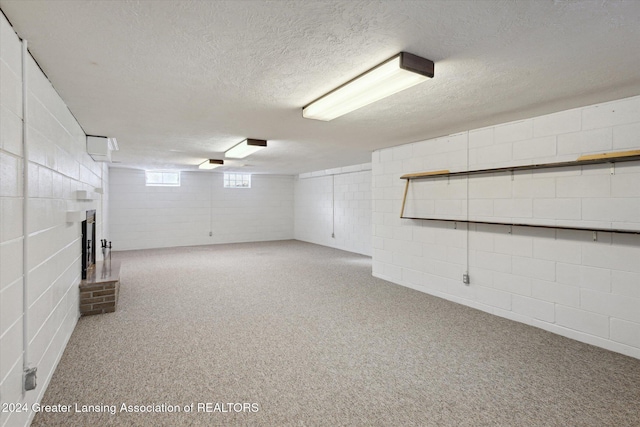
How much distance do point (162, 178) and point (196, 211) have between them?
128 centimetres

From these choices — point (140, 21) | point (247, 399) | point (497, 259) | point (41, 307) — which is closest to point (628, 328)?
point (497, 259)

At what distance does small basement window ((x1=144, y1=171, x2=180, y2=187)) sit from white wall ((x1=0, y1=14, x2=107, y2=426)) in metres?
5.66

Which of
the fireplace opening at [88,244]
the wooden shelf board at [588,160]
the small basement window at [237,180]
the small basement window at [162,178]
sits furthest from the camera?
the small basement window at [237,180]

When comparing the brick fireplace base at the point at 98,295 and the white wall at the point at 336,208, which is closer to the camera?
the brick fireplace base at the point at 98,295

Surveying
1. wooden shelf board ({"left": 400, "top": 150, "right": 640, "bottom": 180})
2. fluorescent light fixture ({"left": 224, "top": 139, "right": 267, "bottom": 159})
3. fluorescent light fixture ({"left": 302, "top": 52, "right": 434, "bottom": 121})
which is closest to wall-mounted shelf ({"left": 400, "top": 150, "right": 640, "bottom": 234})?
wooden shelf board ({"left": 400, "top": 150, "right": 640, "bottom": 180})

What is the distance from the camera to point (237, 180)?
31.2 feet

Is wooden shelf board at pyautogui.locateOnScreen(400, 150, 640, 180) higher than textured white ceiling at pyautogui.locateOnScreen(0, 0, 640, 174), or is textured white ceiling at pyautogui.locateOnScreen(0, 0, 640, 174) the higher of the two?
textured white ceiling at pyautogui.locateOnScreen(0, 0, 640, 174)

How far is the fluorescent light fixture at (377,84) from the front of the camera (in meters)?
1.86

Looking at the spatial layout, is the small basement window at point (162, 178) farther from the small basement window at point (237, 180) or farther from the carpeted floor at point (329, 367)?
the carpeted floor at point (329, 367)

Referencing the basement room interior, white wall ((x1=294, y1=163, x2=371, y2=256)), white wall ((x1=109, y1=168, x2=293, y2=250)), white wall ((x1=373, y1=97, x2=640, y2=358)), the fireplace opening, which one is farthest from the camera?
white wall ((x1=109, y1=168, x2=293, y2=250))

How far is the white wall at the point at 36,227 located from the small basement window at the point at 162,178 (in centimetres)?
566

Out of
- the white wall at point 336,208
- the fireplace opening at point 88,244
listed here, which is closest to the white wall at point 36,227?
the fireplace opening at point 88,244

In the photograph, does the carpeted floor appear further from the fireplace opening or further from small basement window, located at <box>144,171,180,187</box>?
small basement window, located at <box>144,171,180,187</box>

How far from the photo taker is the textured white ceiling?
1.43 m
